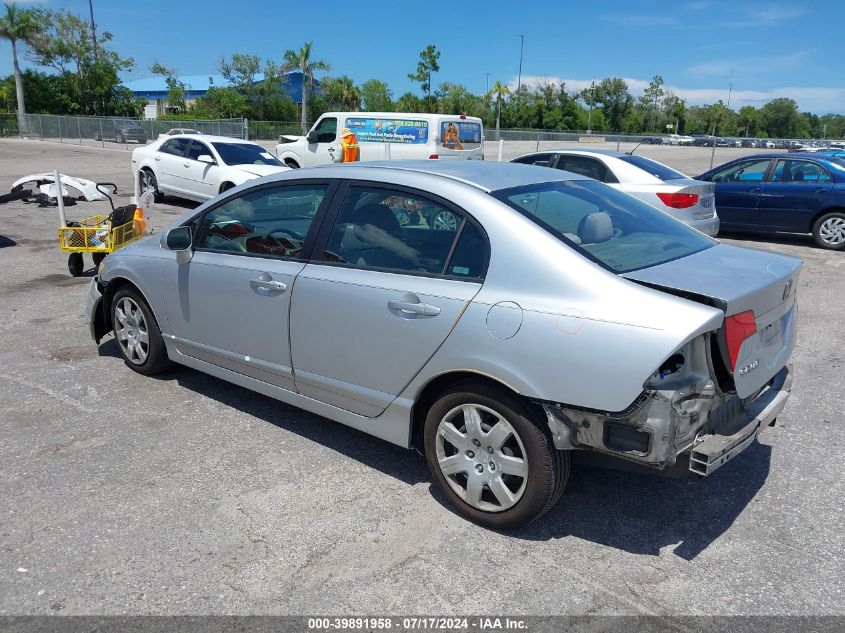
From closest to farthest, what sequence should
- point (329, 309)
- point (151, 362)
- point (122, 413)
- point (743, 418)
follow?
point (743, 418) < point (329, 309) < point (122, 413) < point (151, 362)

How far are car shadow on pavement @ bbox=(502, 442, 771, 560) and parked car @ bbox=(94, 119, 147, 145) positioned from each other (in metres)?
42.2

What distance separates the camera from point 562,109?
95000 mm

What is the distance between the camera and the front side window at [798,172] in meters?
11.5

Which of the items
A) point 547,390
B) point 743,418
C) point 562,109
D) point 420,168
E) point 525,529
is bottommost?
point 525,529

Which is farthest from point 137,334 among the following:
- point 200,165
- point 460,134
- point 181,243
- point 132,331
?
point 460,134

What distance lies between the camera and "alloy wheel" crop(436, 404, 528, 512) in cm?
309

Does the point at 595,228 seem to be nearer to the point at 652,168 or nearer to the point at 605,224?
the point at 605,224

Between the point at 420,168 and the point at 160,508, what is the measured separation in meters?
2.24

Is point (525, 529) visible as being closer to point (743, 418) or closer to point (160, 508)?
point (743, 418)

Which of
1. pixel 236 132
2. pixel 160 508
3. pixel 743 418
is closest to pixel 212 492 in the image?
pixel 160 508

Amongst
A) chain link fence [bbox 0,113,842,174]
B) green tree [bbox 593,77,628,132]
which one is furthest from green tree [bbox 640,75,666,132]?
chain link fence [bbox 0,113,842,174]

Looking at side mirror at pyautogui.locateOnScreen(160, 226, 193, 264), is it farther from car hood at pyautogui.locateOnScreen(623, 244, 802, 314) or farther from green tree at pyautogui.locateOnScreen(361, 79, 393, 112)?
green tree at pyautogui.locateOnScreen(361, 79, 393, 112)

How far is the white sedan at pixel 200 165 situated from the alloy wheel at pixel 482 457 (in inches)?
428

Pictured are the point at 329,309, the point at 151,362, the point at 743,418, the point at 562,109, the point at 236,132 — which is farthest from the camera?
the point at 562,109
